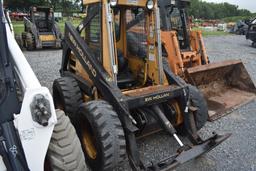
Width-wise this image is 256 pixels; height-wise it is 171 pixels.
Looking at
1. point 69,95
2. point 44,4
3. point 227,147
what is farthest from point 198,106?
point 44,4

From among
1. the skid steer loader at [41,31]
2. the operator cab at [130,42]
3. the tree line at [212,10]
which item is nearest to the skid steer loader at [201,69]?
the operator cab at [130,42]

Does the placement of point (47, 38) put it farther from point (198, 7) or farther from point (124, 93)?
point (198, 7)

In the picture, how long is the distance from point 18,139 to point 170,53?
5014 mm

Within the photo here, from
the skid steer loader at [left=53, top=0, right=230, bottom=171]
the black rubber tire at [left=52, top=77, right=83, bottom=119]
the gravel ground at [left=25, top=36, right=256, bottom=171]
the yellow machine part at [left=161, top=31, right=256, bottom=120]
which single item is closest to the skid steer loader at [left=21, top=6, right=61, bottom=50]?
the yellow machine part at [left=161, top=31, right=256, bottom=120]

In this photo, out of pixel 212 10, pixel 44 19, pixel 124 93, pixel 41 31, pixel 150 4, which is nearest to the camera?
pixel 124 93

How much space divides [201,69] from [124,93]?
2347mm

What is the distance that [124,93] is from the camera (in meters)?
3.87

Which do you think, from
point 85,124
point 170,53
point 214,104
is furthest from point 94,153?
point 170,53

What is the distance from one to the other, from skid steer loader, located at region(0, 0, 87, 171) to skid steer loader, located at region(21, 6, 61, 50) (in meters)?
12.1

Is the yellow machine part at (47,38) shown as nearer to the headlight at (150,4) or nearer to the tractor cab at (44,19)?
the tractor cab at (44,19)

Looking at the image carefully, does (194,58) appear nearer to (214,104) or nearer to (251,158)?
(214,104)

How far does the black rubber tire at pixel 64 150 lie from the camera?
7.31ft

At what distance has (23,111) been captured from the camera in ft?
6.30

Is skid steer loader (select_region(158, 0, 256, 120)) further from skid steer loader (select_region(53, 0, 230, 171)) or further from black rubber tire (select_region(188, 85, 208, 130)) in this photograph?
skid steer loader (select_region(53, 0, 230, 171))
